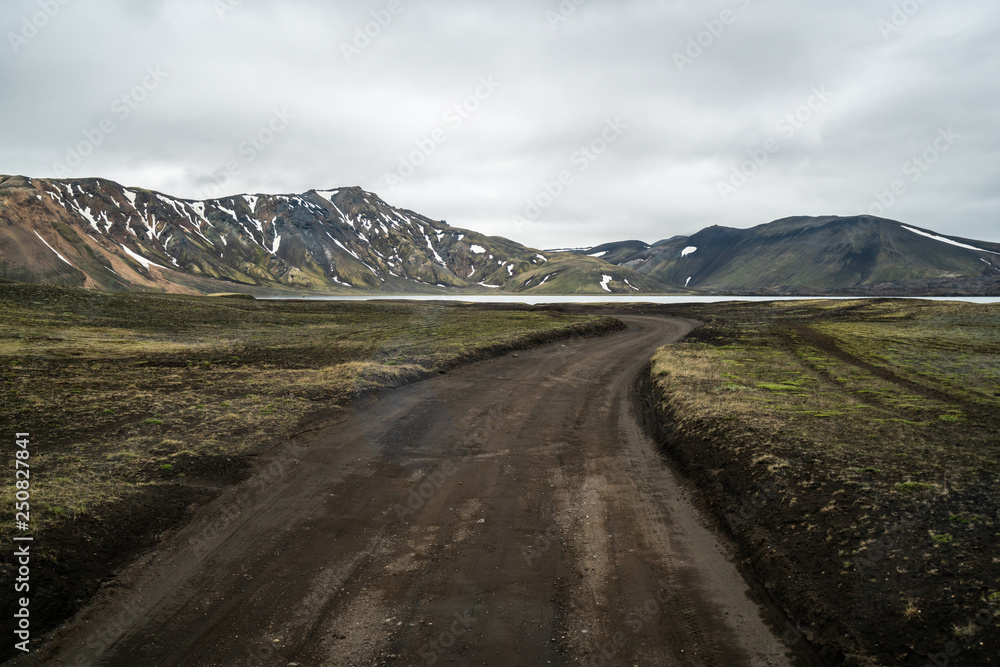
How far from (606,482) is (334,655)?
8.07 metres

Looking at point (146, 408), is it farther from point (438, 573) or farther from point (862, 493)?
point (862, 493)

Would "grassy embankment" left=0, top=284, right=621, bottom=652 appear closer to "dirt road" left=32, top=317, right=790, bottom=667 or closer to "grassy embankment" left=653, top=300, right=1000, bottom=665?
"dirt road" left=32, top=317, right=790, bottom=667

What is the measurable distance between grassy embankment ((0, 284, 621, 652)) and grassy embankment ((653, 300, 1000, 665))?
37.5 ft

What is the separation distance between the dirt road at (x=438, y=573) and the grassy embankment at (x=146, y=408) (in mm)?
947

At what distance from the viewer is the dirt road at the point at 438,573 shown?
6871mm

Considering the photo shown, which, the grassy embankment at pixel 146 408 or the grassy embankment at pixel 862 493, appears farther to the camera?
the grassy embankment at pixel 146 408

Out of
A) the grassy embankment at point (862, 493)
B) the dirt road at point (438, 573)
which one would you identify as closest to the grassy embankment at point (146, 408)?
the dirt road at point (438, 573)

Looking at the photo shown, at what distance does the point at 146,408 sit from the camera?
1856 cm

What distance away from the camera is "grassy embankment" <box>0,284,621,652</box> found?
949 cm

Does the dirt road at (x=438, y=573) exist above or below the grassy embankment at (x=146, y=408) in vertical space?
below

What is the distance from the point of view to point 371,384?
2423 centimetres

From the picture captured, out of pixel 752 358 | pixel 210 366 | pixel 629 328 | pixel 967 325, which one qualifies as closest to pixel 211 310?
pixel 210 366

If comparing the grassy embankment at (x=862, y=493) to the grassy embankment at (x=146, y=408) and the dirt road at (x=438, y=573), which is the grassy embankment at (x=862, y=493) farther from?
the grassy embankment at (x=146, y=408)

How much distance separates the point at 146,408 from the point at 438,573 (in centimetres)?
1558
